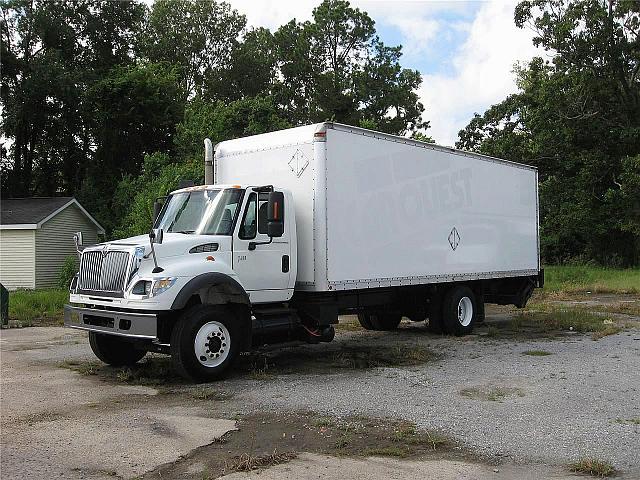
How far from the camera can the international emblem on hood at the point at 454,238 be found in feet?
43.0

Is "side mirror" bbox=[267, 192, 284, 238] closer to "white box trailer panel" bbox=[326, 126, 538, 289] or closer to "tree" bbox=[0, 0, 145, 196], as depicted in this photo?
"white box trailer panel" bbox=[326, 126, 538, 289]

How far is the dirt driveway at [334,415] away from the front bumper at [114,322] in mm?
733

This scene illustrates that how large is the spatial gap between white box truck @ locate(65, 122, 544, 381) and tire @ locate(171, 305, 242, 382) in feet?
0.06

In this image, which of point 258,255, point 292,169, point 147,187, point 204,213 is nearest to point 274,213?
point 258,255

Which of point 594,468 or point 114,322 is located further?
point 114,322

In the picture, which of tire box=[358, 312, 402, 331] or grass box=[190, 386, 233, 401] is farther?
tire box=[358, 312, 402, 331]

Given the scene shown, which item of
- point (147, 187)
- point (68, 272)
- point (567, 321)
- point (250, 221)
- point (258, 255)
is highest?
point (147, 187)

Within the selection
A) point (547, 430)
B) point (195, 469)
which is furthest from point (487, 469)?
point (195, 469)

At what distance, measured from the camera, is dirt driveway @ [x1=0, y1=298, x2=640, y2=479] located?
5.53 metres

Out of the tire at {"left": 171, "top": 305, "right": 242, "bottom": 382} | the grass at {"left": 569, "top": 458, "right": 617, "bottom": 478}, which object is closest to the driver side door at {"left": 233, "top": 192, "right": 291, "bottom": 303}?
the tire at {"left": 171, "top": 305, "right": 242, "bottom": 382}

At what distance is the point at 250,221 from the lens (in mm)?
9664

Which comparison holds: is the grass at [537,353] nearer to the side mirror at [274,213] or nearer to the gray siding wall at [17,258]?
the side mirror at [274,213]

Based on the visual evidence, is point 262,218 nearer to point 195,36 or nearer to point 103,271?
point 103,271

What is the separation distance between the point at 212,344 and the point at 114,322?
1313 millimetres
